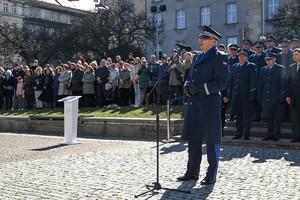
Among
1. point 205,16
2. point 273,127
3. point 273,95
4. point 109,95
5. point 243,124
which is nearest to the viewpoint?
point 273,95

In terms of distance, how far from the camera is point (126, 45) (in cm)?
5081

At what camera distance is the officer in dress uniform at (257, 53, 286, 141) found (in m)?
11.9

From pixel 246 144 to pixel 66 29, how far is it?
48.0 meters

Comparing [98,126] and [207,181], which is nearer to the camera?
[207,181]

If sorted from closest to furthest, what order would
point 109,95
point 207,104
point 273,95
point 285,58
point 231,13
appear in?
1. point 207,104
2. point 273,95
3. point 285,58
4. point 109,95
5. point 231,13

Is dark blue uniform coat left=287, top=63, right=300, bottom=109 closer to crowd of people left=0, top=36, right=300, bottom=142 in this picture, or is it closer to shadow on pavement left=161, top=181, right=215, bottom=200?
crowd of people left=0, top=36, right=300, bottom=142

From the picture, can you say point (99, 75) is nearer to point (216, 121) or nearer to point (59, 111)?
point (59, 111)

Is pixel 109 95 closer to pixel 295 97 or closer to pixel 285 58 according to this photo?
pixel 285 58

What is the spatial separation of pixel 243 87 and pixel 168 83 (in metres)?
6.20

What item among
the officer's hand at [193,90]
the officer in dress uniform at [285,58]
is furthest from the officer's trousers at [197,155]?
the officer in dress uniform at [285,58]

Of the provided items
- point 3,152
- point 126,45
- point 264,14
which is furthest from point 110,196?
point 126,45

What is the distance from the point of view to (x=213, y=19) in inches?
1953

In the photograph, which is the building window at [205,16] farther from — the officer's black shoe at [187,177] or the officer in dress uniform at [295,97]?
the officer's black shoe at [187,177]

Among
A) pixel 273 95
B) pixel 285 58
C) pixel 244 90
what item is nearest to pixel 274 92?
pixel 273 95
